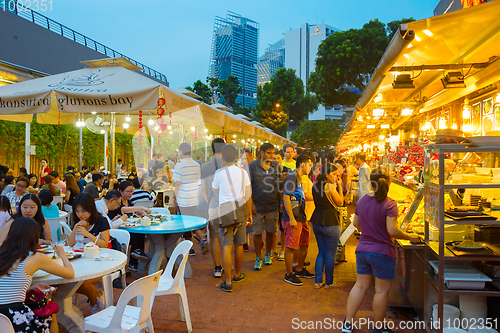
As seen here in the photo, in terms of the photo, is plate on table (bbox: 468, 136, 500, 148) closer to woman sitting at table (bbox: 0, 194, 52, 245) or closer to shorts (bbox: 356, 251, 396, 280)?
shorts (bbox: 356, 251, 396, 280)

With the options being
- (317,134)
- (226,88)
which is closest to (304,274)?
(317,134)

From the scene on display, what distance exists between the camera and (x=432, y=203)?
10.4 feet

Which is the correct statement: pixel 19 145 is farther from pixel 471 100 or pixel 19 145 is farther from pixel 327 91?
pixel 327 91

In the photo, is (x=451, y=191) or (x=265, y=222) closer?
(x=451, y=191)

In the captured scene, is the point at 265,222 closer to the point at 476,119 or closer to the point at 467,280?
the point at 467,280

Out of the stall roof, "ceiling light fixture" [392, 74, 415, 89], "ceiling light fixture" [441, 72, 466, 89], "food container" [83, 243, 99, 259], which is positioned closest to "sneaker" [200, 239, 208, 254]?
"food container" [83, 243, 99, 259]

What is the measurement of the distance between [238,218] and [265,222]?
1029 mm

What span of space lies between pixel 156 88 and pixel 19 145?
28.1ft

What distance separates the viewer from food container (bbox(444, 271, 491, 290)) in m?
2.94

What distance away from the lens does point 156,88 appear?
16.2 ft

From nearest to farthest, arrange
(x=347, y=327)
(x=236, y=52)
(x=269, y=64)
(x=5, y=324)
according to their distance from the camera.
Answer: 1. (x=5, y=324)
2. (x=347, y=327)
3. (x=236, y=52)
4. (x=269, y=64)

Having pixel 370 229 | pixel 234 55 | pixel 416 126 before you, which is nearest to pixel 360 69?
pixel 416 126

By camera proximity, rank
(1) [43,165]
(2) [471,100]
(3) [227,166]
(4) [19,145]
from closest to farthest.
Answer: (3) [227,166] < (2) [471,100] < (1) [43,165] < (4) [19,145]

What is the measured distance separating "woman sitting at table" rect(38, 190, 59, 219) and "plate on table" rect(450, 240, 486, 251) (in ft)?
17.7
